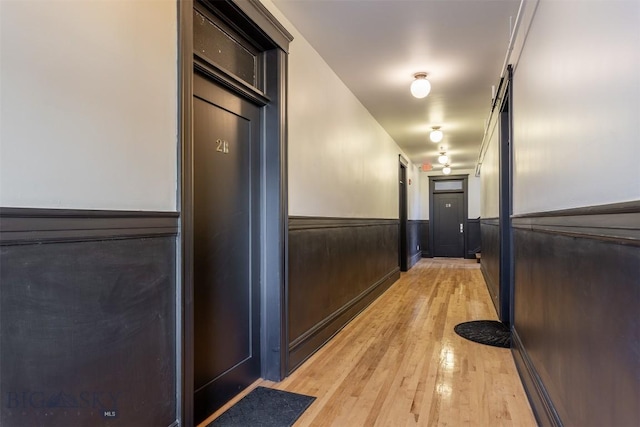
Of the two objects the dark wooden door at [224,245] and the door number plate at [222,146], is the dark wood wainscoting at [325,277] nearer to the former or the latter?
the dark wooden door at [224,245]

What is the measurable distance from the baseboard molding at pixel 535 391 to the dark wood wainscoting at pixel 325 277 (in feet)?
4.96

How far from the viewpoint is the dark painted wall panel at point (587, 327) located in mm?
956

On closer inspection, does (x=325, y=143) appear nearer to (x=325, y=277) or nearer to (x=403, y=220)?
(x=325, y=277)

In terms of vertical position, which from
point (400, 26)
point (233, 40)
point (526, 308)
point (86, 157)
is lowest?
point (526, 308)

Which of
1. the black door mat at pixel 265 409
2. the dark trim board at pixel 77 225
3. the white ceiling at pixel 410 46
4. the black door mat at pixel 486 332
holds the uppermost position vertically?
the white ceiling at pixel 410 46

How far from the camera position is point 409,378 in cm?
259

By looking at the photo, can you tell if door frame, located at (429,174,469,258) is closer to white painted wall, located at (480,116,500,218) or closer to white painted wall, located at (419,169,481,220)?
white painted wall, located at (419,169,481,220)

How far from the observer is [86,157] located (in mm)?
1273

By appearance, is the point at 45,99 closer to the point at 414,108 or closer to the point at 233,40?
the point at 233,40

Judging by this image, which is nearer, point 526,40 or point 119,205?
point 119,205

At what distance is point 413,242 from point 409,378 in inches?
274

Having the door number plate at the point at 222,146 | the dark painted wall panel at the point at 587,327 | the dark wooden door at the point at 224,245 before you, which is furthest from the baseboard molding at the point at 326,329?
the dark painted wall panel at the point at 587,327

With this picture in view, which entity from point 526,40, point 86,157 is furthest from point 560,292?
point 86,157

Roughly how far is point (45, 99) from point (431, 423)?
221cm
